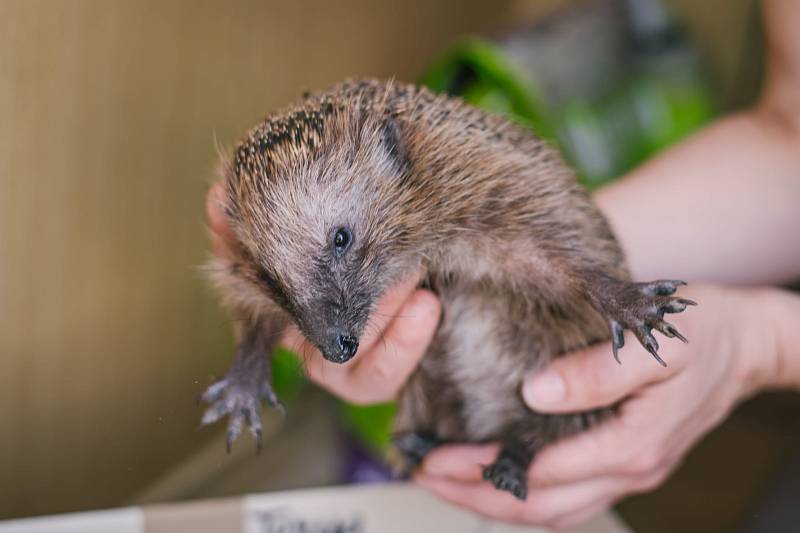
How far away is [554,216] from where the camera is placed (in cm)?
122

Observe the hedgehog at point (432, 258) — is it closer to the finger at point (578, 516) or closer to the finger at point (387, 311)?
the finger at point (387, 311)

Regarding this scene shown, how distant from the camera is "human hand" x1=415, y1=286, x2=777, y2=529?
44.2 inches

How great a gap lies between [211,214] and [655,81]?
210 centimetres

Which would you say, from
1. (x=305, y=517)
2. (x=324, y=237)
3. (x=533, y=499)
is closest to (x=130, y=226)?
(x=324, y=237)

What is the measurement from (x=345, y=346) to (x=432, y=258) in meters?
0.26

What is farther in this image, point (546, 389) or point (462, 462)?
point (462, 462)

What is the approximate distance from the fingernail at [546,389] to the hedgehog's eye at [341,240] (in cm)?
37

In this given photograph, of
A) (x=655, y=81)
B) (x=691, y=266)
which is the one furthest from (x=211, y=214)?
(x=655, y=81)

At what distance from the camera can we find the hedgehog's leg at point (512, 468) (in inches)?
45.9

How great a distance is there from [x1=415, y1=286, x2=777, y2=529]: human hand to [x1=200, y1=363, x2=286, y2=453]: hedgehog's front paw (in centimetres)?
36

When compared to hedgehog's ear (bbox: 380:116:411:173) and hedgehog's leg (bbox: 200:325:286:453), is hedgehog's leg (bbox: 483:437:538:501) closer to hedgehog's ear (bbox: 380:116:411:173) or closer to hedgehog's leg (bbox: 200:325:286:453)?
hedgehog's leg (bbox: 200:325:286:453)

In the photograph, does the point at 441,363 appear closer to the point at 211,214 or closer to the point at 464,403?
the point at 464,403

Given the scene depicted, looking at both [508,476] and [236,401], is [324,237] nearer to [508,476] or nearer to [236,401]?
[236,401]

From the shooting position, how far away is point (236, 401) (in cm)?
100
